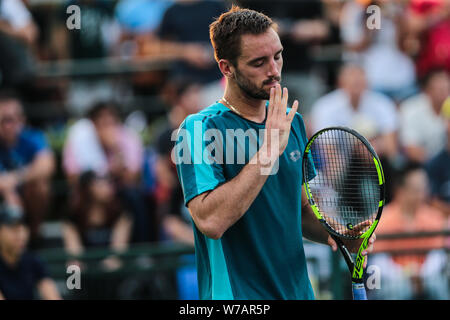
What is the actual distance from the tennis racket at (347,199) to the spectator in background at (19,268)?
10.5 feet

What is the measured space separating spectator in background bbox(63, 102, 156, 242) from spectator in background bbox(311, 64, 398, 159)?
206 centimetres

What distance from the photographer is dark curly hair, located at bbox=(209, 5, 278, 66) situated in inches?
132

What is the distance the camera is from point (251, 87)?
11.0 feet

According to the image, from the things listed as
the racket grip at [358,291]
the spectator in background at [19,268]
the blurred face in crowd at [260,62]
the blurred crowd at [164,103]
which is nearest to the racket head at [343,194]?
the racket grip at [358,291]

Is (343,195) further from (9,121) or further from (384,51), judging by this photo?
(384,51)

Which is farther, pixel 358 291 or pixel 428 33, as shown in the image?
pixel 428 33

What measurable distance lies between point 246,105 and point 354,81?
4.88 meters


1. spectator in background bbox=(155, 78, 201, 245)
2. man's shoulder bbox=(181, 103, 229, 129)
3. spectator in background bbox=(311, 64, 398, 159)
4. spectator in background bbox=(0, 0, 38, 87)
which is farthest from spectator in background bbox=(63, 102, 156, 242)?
man's shoulder bbox=(181, 103, 229, 129)

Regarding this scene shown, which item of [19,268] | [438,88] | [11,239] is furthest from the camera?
[438,88]

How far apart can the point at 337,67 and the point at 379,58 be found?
71 centimetres

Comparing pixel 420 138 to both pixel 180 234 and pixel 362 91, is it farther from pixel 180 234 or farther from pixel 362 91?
pixel 180 234

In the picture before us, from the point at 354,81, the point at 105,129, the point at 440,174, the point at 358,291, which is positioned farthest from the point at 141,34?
the point at 358,291

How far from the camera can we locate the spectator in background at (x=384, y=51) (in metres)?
8.52

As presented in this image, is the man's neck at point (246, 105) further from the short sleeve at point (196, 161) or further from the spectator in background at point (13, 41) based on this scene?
the spectator in background at point (13, 41)
